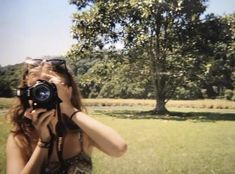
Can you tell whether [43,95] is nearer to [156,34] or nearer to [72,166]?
[72,166]

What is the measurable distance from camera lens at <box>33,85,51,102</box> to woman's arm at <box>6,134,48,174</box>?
13 cm

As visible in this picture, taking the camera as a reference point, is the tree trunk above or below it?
below

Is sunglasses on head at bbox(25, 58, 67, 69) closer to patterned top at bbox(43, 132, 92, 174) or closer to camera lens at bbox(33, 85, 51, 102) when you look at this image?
camera lens at bbox(33, 85, 51, 102)

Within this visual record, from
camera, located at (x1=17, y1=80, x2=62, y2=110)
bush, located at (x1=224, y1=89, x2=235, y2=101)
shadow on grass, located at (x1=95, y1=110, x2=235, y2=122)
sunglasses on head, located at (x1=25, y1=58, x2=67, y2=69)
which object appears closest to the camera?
camera, located at (x1=17, y1=80, x2=62, y2=110)

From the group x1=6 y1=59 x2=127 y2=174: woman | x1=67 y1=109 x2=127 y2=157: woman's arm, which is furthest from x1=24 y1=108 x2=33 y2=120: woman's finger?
x1=67 y1=109 x2=127 y2=157: woman's arm

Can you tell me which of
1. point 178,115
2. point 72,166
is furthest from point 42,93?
point 178,115

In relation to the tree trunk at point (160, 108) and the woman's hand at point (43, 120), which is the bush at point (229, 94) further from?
the woman's hand at point (43, 120)

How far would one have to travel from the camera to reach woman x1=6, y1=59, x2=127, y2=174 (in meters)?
1.26

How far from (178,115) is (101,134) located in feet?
5.69

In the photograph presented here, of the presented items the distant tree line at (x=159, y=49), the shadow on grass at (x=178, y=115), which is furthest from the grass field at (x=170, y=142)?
the distant tree line at (x=159, y=49)

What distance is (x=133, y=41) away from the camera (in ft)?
9.30

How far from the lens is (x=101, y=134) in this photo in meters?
1.29

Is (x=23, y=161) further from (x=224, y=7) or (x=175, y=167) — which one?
(x=224, y=7)

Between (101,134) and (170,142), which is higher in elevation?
(101,134)
